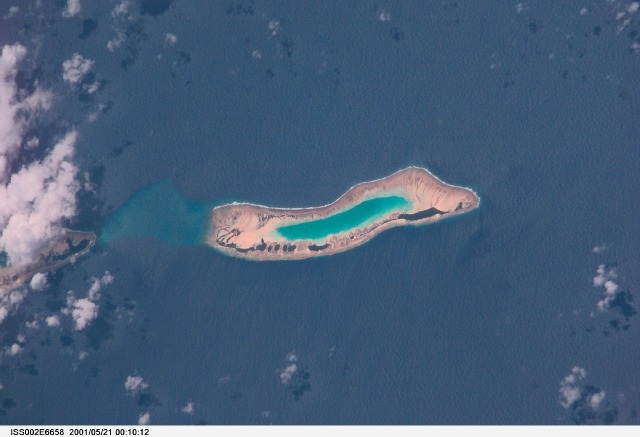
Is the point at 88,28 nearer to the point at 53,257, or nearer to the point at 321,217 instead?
the point at 53,257

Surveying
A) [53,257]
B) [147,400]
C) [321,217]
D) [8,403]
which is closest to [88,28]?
[53,257]

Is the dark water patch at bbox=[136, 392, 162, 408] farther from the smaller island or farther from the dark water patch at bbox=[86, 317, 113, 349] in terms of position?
the smaller island

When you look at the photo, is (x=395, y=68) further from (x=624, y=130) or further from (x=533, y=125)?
(x=624, y=130)

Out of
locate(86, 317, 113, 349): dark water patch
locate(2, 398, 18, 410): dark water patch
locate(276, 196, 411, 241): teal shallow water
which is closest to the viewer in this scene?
locate(2, 398, 18, 410): dark water patch

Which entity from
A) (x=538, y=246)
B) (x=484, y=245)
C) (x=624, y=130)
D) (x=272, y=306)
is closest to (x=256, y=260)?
(x=272, y=306)

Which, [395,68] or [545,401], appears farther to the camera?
[395,68]

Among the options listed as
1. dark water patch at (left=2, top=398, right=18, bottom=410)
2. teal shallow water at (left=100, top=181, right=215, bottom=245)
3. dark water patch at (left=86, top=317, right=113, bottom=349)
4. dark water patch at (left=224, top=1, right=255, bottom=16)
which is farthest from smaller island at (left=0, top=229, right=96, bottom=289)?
dark water patch at (left=224, top=1, right=255, bottom=16)
